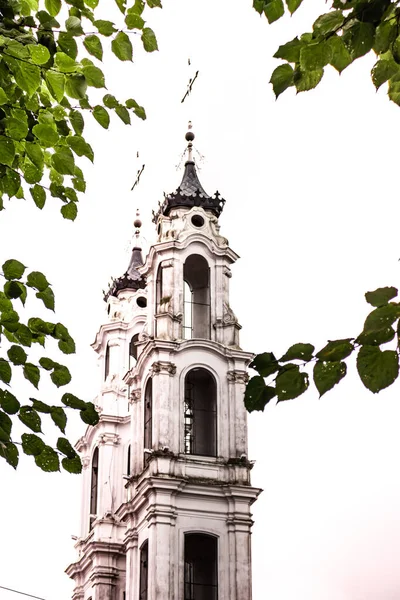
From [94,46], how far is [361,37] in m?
2.52

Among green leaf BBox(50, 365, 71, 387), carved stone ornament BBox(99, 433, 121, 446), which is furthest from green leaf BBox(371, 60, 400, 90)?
carved stone ornament BBox(99, 433, 121, 446)

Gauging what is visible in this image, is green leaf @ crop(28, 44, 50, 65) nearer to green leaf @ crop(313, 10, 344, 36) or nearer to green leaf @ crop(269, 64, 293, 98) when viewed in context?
green leaf @ crop(269, 64, 293, 98)

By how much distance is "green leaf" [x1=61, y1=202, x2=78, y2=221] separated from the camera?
714 cm

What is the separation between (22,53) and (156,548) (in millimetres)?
19332

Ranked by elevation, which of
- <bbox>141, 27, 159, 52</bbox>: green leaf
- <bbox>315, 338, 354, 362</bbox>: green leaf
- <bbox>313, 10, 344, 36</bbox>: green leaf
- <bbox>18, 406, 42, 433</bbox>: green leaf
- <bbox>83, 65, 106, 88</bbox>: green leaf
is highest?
<bbox>141, 27, 159, 52</bbox>: green leaf

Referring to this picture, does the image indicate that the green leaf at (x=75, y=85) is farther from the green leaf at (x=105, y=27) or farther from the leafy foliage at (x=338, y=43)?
the leafy foliage at (x=338, y=43)

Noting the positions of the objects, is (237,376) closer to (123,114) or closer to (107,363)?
(107,363)

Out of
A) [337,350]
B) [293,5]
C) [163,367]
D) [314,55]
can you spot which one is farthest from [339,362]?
[163,367]

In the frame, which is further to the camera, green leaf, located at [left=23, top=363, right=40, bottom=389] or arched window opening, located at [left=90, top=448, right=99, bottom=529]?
arched window opening, located at [left=90, top=448, right=99, bottom=529]

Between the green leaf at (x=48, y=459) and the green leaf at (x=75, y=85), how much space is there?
2.03 meters

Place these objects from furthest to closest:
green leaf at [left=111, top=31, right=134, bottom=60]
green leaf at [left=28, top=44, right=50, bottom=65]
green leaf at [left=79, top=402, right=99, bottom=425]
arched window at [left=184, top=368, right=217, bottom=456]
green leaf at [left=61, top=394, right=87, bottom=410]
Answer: arched window at [left=184, top=368, right=217, bottom=456], green leaf at [left=111, top=31, right=134, bottom=60], green leaf at [left=79, top=402, right=99, bottom=425], green leaf at [left=61, top=394, right=87, bottom=410], green leaf at [left=28, top=44, right=50, bottom=65]

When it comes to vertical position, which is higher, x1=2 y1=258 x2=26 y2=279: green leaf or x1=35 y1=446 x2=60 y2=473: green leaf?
x1=2 y1=258 x2=26 y2=279: green leaf

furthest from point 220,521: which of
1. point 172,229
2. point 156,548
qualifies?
point 172,229

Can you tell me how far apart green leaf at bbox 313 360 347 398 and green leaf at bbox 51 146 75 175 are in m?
2.62
